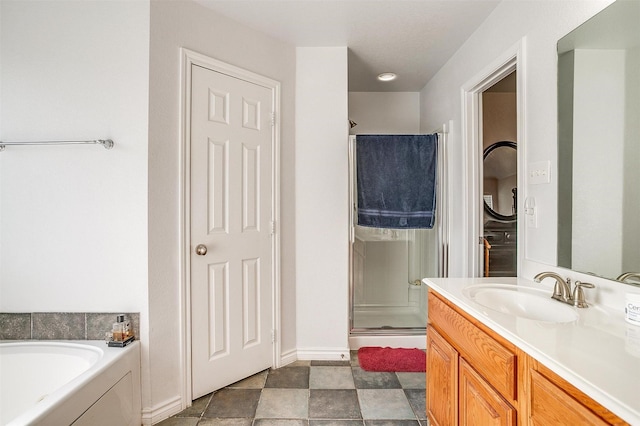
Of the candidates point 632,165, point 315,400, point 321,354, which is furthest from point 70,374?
point 632,165

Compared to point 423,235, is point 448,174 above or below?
above

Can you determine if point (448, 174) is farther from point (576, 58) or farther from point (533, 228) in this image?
point (576, 58)

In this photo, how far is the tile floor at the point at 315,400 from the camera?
1.71 m

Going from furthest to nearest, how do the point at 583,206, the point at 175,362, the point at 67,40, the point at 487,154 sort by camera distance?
the point at 487,154 < the point at 175,362 < the point at 67,40 < the point at 583,206

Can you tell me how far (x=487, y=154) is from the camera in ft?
9.42

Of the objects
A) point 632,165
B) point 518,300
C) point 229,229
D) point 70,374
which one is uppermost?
point 632,165

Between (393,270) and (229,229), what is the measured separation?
4.78 ft

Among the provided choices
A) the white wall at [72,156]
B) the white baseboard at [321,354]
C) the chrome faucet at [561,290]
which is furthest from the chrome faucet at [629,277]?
the white wall at [72,156]

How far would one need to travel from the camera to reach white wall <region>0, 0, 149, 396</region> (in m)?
1.65

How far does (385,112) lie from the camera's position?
131 inches

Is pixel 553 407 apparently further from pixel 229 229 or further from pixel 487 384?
pixel 229 229

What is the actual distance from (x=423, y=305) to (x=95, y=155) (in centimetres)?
260

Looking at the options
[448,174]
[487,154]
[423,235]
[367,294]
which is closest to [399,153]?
[448,174]

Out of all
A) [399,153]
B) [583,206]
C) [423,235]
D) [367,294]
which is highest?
[399,153]
